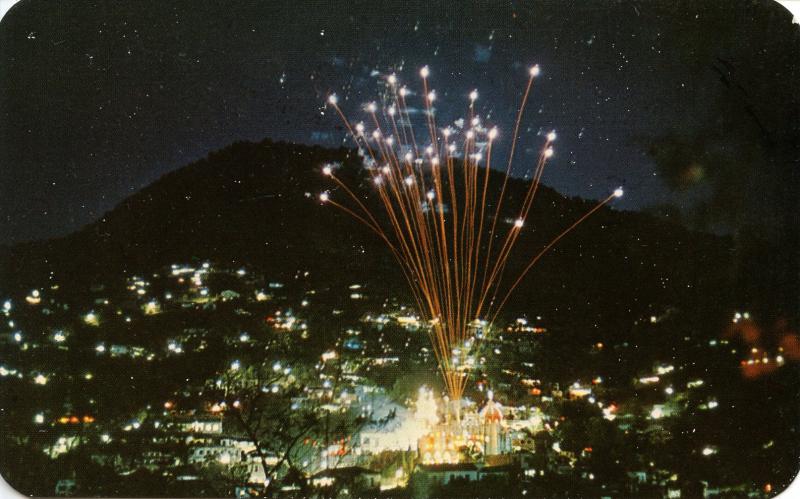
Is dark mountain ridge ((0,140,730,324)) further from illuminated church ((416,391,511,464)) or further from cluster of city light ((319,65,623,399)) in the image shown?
illuminated church ((416,391,511,464))

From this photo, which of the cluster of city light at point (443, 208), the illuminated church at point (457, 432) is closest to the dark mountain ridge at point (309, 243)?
the cluster of city light at point (443, 208)

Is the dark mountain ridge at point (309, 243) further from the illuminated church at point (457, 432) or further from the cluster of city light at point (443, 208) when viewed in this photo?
the illuminated church at point (457, 432)

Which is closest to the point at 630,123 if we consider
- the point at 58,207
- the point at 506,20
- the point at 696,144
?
the point at 696,144

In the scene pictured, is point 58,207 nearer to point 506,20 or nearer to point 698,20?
point 506,20

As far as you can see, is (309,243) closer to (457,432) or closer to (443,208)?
(443,208)

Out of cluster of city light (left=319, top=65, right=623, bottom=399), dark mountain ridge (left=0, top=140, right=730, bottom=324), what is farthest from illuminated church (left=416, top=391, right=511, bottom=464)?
dark mountain ridge (left=0, top=140, right=730, bottom=324)

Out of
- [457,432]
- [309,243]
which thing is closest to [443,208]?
[309,243]

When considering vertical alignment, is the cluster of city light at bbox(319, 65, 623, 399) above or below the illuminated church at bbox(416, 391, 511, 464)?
above

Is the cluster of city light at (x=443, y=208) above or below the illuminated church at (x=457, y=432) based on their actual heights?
above
